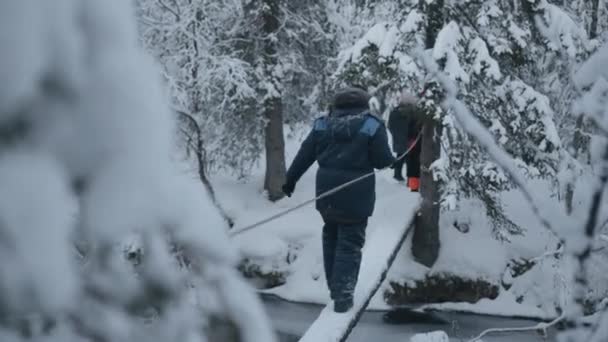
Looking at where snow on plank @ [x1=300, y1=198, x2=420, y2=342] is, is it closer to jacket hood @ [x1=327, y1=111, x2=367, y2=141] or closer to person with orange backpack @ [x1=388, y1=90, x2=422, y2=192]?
jacket hood @ [x1=327, y1=111, x2=367, y2=141]

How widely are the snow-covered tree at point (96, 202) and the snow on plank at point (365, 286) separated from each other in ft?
9.67

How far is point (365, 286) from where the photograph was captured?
462cm

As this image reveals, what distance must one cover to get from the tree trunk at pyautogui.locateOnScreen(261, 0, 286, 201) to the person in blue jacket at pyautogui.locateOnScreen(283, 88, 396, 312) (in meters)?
6.69

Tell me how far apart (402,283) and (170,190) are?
8.58 metres

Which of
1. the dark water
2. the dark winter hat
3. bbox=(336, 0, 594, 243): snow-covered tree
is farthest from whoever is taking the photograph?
the dark water

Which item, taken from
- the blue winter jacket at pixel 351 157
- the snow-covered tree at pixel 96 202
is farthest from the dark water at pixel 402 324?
the snow-covered tree at pixel 96 202

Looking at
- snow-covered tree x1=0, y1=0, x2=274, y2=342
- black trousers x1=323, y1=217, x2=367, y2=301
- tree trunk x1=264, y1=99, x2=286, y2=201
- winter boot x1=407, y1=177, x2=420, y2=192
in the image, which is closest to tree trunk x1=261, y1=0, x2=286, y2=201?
tree trunk x1=264, y1=99, x2=286, y2=201

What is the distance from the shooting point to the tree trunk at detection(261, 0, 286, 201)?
10.9m

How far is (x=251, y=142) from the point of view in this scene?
11.5m

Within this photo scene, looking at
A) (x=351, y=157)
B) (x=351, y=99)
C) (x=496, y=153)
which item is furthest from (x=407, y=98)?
(x=496, y=153)

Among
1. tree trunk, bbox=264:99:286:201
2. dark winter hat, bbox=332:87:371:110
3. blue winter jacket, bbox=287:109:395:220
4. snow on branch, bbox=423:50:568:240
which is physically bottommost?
tree trunk, bbox=264:99:286:201

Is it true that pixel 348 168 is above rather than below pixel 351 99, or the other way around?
below

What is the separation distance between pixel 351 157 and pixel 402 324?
4.75 metres

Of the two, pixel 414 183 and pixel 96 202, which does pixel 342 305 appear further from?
pixel 414 183
